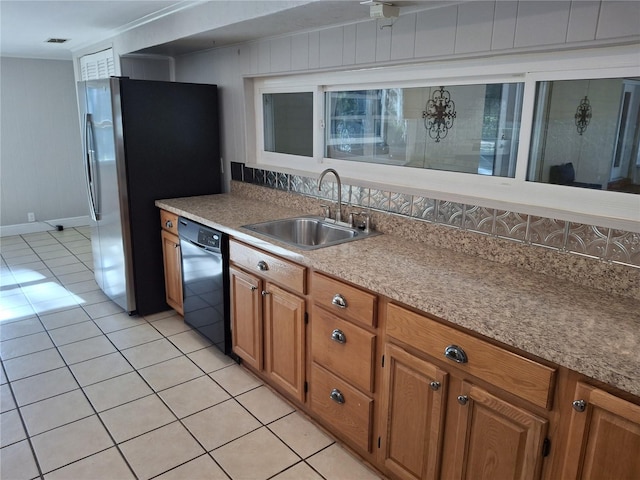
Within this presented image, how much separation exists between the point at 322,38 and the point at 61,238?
447 cm

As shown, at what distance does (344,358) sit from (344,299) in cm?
28

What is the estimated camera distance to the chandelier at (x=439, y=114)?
2309 millimetres

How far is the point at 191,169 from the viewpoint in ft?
11.8

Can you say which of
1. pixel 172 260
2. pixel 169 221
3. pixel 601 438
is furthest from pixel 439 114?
pixel 172 260

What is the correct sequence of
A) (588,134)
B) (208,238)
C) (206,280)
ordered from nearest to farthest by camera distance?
(588,134), (208,238), (206,280)

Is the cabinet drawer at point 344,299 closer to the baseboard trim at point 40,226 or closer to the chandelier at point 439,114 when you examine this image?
the chandelier at point 439,114

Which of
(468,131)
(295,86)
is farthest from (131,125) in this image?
(468,131)

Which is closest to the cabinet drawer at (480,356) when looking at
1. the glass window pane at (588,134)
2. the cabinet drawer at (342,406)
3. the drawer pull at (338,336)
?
the drawer pull at (338,336)

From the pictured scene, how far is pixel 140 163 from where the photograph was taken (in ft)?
10.9

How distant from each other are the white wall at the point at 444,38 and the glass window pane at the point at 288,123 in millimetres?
195

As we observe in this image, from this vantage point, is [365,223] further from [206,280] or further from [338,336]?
[206,280]

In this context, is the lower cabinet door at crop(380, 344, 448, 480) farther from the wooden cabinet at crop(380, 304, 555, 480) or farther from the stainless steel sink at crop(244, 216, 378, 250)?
the stainless steel sink at crop(244, 216, 378, 250)

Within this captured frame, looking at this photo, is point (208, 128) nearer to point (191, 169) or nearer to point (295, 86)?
point (191, 169)

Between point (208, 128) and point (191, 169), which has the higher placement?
point (208, 128)
